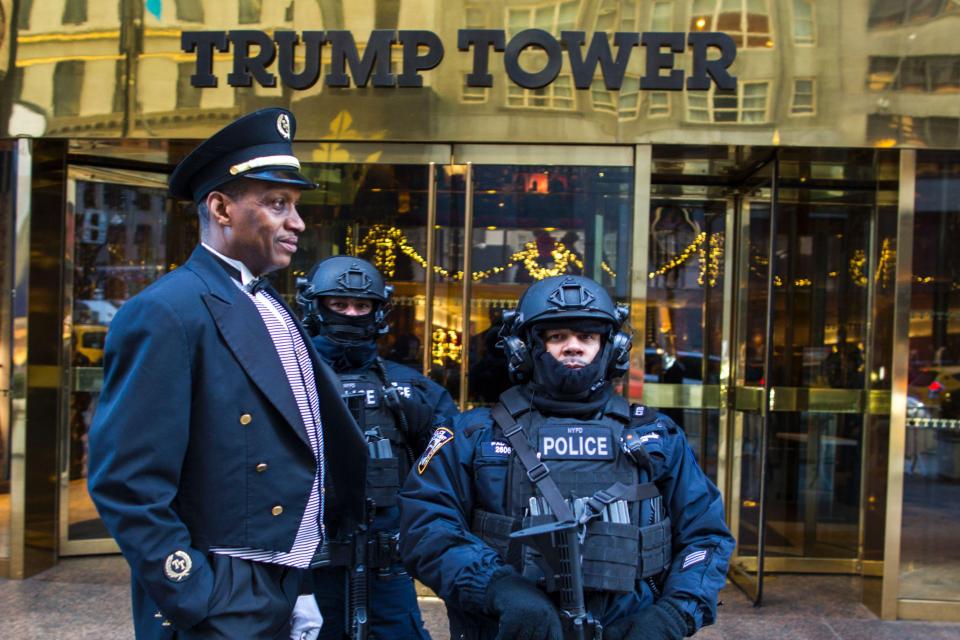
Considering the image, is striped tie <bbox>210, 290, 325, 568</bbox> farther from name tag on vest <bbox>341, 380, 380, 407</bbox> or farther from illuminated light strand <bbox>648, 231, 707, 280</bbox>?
illuminated light strand <bbox>648, 231, 707, 280</bbox>

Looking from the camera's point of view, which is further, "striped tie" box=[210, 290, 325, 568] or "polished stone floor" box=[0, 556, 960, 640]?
"polished stone floor" box=[0, 556, 960, 640]

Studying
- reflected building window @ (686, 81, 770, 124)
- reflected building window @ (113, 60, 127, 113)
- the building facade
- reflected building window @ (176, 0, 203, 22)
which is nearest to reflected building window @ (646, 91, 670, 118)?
the building facade

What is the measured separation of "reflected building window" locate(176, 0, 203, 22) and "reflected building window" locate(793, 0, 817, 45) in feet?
12.4

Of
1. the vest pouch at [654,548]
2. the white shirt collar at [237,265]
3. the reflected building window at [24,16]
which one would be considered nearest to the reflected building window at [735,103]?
the vest pouch at [654,548]

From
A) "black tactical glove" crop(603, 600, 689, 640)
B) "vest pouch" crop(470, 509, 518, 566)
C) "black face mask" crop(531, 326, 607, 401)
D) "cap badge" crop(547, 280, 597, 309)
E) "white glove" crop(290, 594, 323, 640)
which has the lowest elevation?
"black tactical glove" crop(603, 600, 689, 640)

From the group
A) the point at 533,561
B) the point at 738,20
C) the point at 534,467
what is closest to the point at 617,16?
the point at 738,20

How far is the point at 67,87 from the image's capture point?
5.71m

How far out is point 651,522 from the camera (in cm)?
263

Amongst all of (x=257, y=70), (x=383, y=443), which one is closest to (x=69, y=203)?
(x=257, y=70)

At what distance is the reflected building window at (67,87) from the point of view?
18.7 ft

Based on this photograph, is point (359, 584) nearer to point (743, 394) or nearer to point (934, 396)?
point (743, 394)

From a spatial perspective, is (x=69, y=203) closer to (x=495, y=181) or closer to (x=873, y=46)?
(x=495, y=181)

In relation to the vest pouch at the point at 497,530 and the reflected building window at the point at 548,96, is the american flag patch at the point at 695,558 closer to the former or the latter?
the vest pouch at the point at 497,530

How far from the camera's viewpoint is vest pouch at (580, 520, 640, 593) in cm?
243
